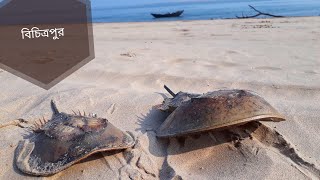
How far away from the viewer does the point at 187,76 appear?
4914 mm

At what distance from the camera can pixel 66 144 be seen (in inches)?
95.0

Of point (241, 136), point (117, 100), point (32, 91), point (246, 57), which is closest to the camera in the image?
point (241, 136)

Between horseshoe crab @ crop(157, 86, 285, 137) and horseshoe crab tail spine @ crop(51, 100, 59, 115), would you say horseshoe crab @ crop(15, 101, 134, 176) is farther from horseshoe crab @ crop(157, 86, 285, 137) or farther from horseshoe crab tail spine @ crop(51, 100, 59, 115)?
horseshoe crab tail spine @ crop(51, 100, 59, 115)

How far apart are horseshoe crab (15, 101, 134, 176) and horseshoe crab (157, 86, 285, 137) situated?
39cm

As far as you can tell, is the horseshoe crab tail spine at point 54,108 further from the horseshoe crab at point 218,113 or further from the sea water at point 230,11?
the sea water at point 230,11

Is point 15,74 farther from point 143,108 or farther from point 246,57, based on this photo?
point 246,57

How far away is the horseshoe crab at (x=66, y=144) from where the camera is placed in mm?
2369

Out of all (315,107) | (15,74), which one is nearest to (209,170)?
(315,107)

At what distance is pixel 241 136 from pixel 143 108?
1.18 meters

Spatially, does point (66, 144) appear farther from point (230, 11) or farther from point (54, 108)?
point (230, 11)

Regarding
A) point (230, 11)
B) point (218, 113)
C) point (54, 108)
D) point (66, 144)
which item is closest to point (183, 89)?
point (54, 108)

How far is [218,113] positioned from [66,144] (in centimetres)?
106

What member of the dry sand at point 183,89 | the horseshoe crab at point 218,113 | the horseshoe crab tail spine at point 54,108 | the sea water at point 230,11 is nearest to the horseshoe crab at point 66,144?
the dry sand at point 183,89

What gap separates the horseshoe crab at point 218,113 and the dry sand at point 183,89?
20cm
